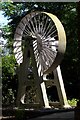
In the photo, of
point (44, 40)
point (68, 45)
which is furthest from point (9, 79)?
point (44, 40)

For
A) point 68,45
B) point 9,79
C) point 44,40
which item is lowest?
point 9,79

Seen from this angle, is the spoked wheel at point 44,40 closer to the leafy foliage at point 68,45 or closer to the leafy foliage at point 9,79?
the leafy foliage at point 9,79

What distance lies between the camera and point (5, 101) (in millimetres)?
20047

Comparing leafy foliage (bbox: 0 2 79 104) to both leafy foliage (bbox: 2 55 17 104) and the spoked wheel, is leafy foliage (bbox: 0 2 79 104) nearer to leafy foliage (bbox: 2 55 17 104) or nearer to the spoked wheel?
leafy foliage (bbox: 2 55 17 104)

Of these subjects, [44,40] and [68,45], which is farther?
[68,45]

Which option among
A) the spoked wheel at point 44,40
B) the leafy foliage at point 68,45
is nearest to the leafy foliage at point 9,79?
the leafy foliage at point 68,45

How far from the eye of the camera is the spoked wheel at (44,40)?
588 inches

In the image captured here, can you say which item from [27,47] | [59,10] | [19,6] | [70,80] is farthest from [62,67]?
[27,47]

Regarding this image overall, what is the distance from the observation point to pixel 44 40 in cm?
1634

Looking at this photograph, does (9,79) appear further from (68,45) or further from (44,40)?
(44,40)

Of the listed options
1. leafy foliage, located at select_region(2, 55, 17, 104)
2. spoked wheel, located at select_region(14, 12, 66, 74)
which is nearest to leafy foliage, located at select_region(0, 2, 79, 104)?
leafy foliage, located at select_region(2, 55, 17, 104)

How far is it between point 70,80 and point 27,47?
7.01 m

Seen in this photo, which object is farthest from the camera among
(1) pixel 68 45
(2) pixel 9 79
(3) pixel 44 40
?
(1) pixel 68 45

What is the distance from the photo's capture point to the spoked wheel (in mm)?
14945
